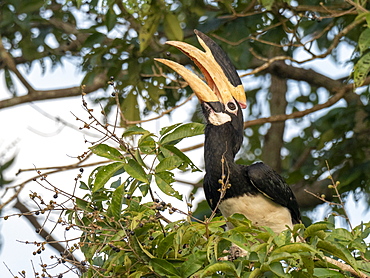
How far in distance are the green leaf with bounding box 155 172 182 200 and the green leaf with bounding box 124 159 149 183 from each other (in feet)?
0.35

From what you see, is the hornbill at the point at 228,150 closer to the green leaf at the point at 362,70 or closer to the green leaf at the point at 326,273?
the green leaf at the point at 362,70

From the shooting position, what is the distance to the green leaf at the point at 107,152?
286cm

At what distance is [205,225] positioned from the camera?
2594 mm

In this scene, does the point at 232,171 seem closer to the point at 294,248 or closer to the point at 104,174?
the point at 104,174

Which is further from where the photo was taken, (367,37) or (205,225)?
(367,37)

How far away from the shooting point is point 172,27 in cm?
474

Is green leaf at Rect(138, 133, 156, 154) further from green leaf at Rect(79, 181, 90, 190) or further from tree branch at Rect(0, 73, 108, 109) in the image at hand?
tree branch at Rect(0, 73, 108, 109)

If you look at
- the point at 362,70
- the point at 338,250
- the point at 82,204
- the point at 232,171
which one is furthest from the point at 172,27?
the point at 338,250

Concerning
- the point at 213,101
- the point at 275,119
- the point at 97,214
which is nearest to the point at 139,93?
the point at 275,119

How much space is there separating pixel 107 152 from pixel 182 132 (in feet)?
1.02

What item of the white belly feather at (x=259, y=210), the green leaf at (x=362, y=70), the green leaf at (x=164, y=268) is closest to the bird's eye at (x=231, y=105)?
the white belly feather at (x=259, y=210)

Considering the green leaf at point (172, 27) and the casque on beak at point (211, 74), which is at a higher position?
the green leaf at point (172, 27)

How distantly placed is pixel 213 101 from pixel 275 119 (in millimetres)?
1372

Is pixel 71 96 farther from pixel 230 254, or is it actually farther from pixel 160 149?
pixel 230 254
